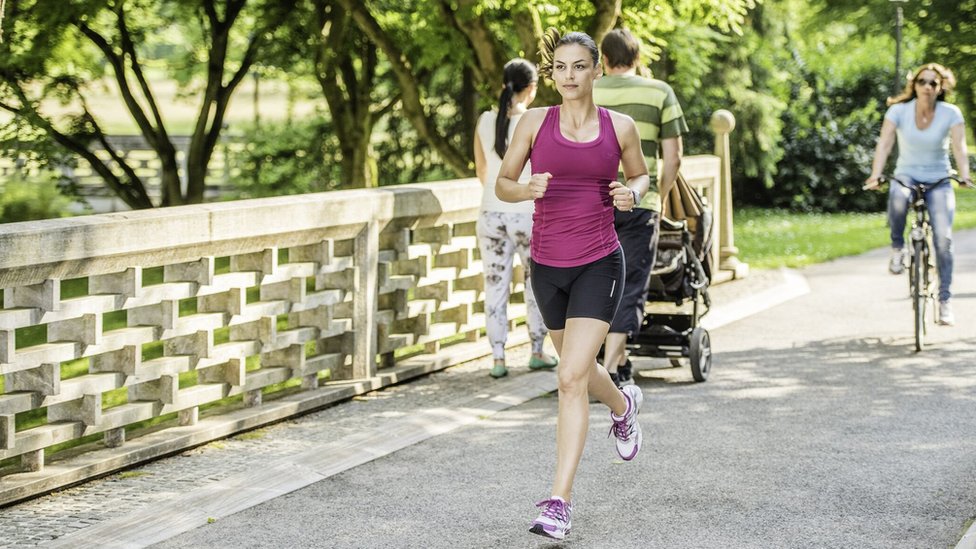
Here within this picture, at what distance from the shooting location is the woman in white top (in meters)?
8.34

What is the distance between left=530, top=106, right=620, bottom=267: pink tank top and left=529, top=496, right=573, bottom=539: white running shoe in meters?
0.92

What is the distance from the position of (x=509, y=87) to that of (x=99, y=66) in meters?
14.0

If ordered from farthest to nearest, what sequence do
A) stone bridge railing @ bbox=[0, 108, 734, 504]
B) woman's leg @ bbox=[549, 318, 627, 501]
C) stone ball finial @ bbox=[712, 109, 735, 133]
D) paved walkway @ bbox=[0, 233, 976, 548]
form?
stone ball finial @ bbox=[712, 109, 735, 133] → stone bridge railing @ bbox=[0, 108, 734, 504] → paved walkway @ bbox=[0, 233, 976, 548] → woman's leg @ bbox=[549, 318, 627, 501]

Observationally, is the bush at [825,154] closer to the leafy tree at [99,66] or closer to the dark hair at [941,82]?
the leafy tree at [99,66]

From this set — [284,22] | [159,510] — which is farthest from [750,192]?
[159,510]

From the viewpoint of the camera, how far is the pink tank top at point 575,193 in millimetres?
5445

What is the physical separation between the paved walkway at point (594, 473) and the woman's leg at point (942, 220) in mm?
1041

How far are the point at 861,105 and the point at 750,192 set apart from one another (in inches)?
110

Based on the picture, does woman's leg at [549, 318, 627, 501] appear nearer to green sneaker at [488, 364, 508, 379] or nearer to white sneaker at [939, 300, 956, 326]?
green sneaker at [488, 364, 508, 379]

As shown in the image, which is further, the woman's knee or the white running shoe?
the woman's knee

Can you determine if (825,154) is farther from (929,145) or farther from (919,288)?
(919,288)

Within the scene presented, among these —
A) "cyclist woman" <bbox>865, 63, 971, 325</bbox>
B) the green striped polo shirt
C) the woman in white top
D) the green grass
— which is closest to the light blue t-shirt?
"cyclist woman" <bbox>865, 63, 971, 325</bbox>

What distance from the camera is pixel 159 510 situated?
5750 millimetres

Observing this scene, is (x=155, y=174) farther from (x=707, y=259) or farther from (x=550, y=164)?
(x=550, y=164)
